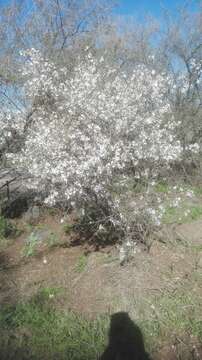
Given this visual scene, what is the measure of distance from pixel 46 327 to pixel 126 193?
2.28 m

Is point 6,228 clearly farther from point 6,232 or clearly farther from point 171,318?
point 171,318

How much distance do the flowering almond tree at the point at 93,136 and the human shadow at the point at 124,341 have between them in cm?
182

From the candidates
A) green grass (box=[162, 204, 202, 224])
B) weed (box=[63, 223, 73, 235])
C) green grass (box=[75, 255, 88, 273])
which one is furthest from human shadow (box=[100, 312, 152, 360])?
weed (box=[63, 223, 73, 235])

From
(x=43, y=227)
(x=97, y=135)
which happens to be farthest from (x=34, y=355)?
(x=43, y=227)

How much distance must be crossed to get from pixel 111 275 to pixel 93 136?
2.12 m

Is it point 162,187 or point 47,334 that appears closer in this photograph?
point 47,334

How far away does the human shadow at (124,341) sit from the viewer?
4.35 m

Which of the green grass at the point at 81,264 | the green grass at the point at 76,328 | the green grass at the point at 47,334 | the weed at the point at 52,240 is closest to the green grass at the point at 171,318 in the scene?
the green grass at the point at 76,328

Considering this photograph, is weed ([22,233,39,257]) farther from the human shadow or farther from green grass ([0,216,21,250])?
the human shadow

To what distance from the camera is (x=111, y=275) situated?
583 centimetres

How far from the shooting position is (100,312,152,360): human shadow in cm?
435

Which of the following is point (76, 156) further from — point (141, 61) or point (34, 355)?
point (141, 61)

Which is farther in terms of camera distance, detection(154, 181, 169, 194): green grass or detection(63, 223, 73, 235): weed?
detection(63, 223, 73, 235): weed

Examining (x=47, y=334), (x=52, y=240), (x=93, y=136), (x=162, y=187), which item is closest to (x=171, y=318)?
(x=47, y=334)
